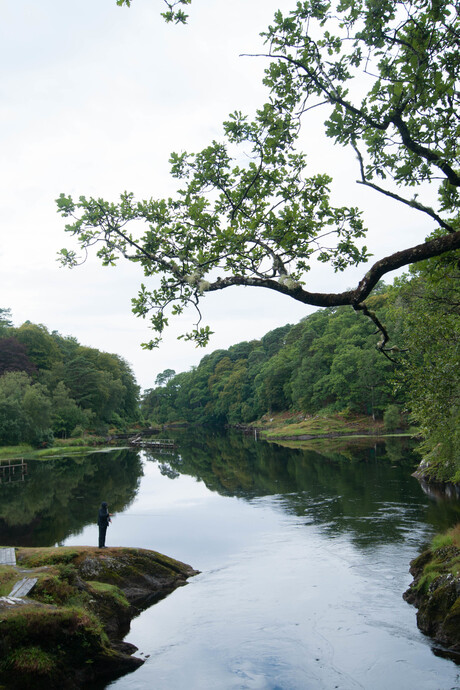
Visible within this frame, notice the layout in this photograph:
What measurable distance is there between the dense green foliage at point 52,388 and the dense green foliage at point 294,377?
28.4 metres

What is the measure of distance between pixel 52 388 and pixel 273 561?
71.8 meters

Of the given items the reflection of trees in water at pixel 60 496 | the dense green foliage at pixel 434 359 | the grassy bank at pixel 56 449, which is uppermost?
the dense green foliage at pixel 434 359

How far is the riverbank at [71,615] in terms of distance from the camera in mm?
9148

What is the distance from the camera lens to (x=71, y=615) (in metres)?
10.2

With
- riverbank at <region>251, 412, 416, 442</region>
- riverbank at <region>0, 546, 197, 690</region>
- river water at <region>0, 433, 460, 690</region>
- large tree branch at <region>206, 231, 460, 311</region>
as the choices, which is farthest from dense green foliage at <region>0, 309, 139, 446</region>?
large tree branch at <region>206, 231, 460, 311</region>

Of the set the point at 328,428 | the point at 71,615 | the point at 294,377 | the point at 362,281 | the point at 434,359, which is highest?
the point at 294,377

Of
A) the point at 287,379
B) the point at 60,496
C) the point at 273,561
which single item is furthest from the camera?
the point at 287,379

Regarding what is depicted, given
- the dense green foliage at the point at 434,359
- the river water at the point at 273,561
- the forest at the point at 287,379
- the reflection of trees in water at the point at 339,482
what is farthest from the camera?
the reflection of trees in water at the point at 339,482

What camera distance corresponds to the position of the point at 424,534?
2056cm

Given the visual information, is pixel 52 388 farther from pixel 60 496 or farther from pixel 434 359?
pixel 434 359

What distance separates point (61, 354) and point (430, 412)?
9085 cm

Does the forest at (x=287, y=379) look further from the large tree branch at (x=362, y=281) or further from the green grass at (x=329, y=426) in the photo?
the large tree branch at (x=362, y=281)

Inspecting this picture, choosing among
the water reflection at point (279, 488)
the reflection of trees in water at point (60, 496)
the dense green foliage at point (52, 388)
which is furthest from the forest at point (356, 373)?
the dense green foliage at point (52, 388)

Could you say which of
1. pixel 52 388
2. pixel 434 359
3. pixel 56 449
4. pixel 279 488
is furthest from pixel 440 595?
pixel 52 388
